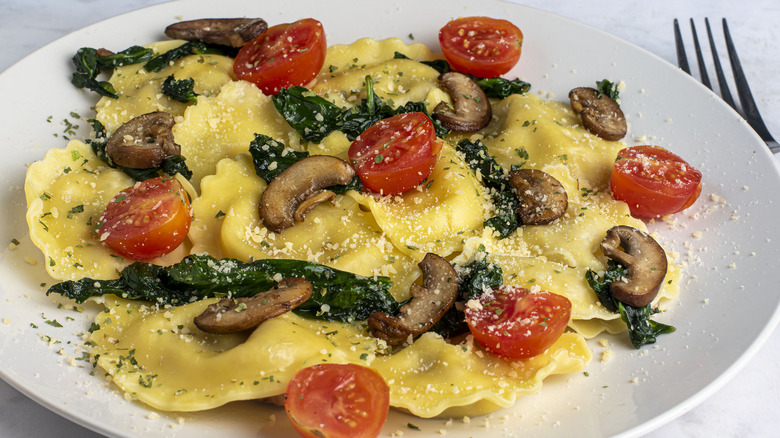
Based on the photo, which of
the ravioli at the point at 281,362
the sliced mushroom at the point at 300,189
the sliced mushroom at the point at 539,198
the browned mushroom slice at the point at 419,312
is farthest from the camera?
the sliced mushroom at the point at 539,198

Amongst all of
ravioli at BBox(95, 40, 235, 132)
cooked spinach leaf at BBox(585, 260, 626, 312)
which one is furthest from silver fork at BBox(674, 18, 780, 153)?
ravioli at BBox(95, 40, 235, 132)

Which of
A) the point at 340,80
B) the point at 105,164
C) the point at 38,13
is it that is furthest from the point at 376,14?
the point at 38,13

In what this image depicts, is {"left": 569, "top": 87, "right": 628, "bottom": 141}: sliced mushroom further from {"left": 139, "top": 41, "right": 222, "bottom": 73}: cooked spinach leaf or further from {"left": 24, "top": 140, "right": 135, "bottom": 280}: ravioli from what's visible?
{"left": 24, "top": 140, "right": 135, "bottom": 280}: ravioli

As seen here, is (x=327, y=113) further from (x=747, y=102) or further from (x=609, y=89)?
(x=747, y=102)

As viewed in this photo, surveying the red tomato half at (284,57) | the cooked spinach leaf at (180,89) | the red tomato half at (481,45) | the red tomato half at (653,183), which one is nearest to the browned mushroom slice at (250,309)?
→ the cooked spinach leaf at (180,89)

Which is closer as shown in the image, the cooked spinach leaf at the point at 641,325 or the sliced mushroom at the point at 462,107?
the cooked spinach leaf at the point at 641,325

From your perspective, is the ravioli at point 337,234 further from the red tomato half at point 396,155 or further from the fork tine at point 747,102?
the fork tine at point 747,102
